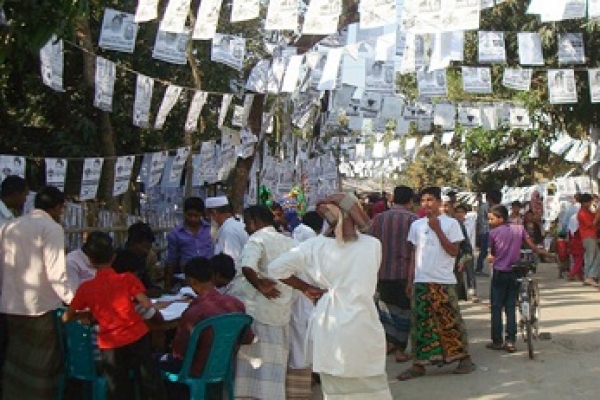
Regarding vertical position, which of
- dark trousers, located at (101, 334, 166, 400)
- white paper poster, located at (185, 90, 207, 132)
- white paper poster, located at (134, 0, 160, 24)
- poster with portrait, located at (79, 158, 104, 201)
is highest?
white paper poster, located at (134, 0, 160, 24)

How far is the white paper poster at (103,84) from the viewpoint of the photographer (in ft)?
34.6

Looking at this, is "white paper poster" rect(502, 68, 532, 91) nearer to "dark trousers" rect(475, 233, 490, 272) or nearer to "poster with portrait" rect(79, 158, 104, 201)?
"dark trousers" rect(475, 233, 490, 272)

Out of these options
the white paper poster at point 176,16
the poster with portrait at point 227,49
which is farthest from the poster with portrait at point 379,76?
the white paper poster at point 176,16

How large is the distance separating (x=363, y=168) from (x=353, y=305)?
3375 cm

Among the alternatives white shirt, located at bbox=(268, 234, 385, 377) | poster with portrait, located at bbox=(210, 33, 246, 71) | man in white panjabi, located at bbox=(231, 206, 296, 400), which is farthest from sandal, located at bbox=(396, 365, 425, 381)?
poster with portrait, located at bbox=(210, 33, 246, 71)

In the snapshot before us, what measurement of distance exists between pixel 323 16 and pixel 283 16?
18.8 inches

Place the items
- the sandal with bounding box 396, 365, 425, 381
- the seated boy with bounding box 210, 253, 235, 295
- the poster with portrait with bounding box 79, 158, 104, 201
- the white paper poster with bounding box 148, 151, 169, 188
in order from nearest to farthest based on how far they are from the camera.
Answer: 1. the seated boy with bounding box 210, 253, 235, 295
2. the sandal with bounding box 396, 365, 425, 381
3. the poster with portrait with bounding box 79, 158, 104, 201
4. the white paper poster with bounding box 148, 151, 169, 188

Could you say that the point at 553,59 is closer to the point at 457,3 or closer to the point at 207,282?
the point at 457,3

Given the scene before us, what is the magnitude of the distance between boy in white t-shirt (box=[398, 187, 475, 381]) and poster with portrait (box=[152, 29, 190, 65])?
398 cm

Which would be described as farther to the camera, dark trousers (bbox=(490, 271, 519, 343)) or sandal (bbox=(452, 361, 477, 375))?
→ dark trousers (bbox=(490, 271, 519, 343))

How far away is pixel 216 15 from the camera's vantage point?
1073cm

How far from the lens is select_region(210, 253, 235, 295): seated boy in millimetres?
6645

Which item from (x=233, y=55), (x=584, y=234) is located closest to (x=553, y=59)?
(x=584, y=234)

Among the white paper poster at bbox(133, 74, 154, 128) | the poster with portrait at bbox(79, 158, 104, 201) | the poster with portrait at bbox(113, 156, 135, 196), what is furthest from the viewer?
the white paper poster at bbox(133, 74, 154, 128)
